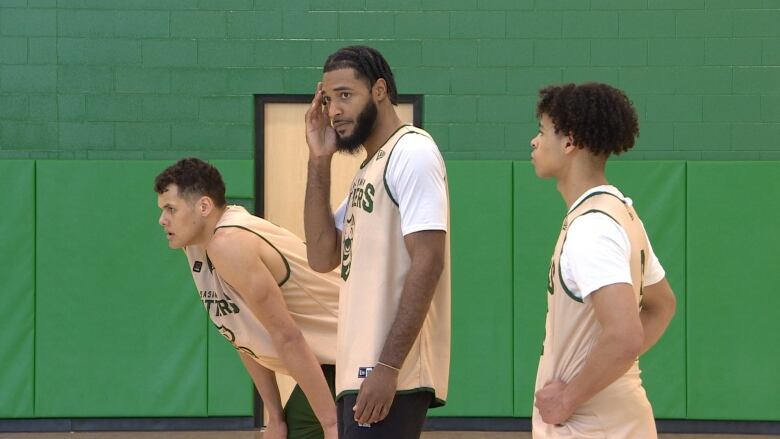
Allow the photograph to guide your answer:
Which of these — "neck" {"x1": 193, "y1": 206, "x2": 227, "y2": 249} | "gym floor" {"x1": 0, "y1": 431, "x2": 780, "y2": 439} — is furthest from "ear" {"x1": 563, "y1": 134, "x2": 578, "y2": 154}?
"gym floor" {"x1": 0, "y1": 431, "x2": 780, "y2": 439}

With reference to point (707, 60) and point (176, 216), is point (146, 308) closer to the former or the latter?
point (176, 216)

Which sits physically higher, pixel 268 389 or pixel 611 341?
pixel 611 341

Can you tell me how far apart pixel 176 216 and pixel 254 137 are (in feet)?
11.4

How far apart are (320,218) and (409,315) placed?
0.58 meters

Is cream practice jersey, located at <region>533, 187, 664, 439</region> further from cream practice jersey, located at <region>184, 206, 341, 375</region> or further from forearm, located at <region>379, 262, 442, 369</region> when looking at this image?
cream practice jersey, located at <region>184, 206, 341, 375</region>

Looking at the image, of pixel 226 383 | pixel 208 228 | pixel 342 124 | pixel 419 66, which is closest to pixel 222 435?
pixel 226 383

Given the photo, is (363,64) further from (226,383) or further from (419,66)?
(226,383)

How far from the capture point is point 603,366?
2191 mm

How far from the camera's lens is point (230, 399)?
7051 mm

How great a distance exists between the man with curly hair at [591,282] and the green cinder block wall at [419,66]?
15.4 feet

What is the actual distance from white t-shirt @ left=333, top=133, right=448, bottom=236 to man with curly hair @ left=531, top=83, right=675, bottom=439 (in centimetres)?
27

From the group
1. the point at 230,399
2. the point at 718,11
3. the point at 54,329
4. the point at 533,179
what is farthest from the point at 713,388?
the point at 54,329

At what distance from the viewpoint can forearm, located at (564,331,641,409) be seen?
2162 mm

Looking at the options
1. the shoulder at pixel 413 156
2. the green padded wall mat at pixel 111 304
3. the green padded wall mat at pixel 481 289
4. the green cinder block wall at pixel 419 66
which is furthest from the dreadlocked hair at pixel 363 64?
the green padded wall mat at pixel 111 304
